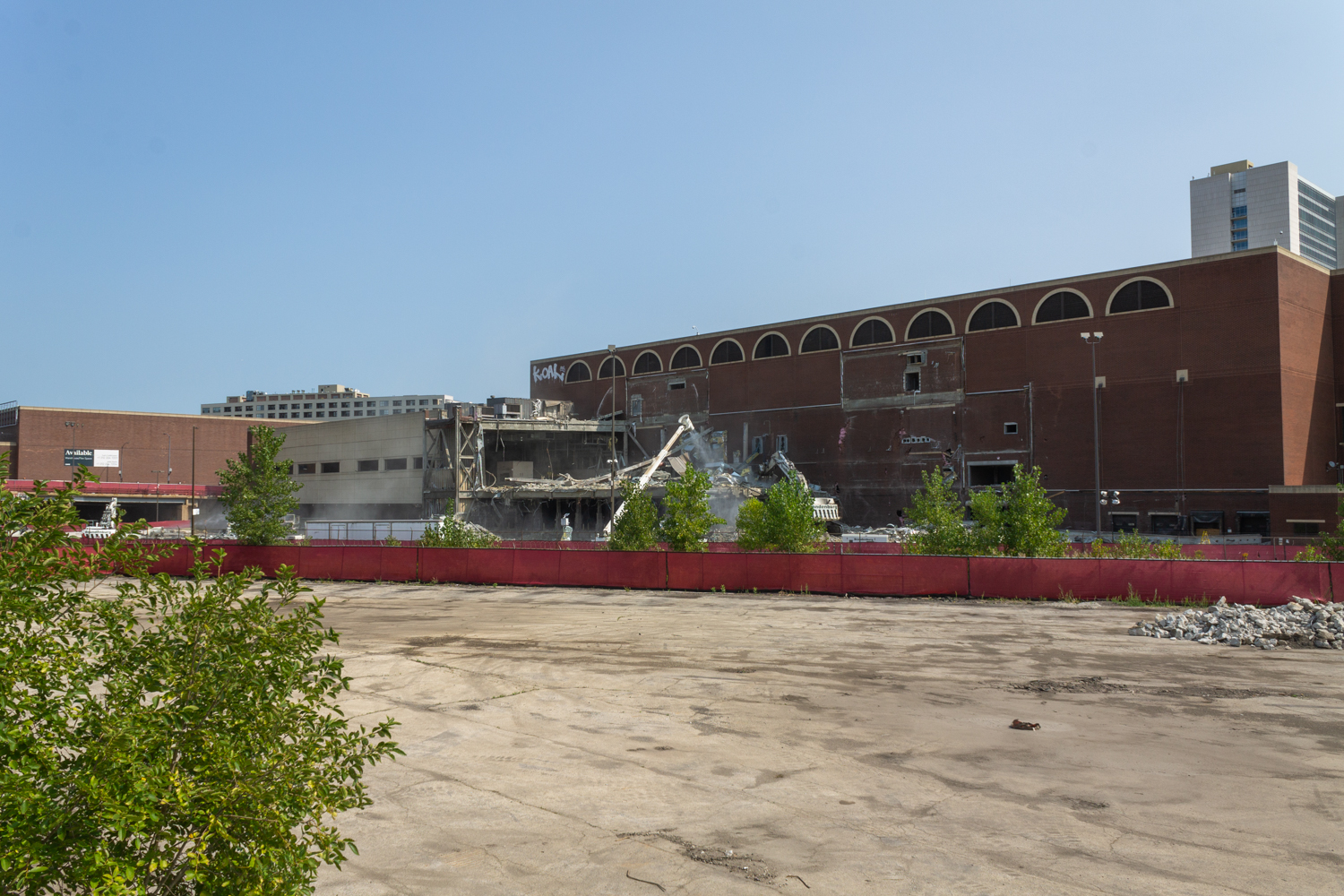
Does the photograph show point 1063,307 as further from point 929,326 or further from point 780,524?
point 780,524

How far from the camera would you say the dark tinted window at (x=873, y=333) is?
65125 millimetres

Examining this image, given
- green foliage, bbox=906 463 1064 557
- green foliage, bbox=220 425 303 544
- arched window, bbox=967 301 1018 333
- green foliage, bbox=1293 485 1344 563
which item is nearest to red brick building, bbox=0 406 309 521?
green foliage, bbox=220 425 303 544

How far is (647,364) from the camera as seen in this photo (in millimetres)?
80875

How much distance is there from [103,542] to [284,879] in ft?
7.19

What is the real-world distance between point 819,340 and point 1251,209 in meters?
141

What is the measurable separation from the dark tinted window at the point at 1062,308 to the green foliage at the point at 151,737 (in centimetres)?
5906

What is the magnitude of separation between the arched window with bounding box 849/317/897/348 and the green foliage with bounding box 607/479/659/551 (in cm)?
3009

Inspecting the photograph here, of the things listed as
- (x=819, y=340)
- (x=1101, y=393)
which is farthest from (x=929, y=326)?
(x=1101, y=393)

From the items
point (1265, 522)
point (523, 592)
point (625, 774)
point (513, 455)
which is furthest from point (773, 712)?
point (513, 455)

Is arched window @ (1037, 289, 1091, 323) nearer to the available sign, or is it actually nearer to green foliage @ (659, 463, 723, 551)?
green foliage @ (659, 463, 723, 551)

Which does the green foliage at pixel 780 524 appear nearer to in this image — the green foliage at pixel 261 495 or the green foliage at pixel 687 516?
the green foliage at pixel 687 516

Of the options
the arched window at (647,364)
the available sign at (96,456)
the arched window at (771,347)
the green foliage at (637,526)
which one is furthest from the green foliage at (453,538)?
the available sign at (96,456)

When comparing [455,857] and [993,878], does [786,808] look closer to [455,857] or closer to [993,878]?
[993,878]

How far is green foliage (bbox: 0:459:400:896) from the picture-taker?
3979 millimetres
